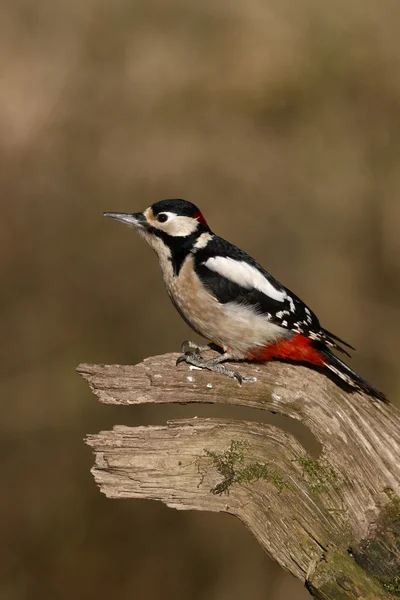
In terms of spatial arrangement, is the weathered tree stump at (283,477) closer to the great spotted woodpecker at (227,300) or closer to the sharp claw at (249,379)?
the sharp claw at (249,379)

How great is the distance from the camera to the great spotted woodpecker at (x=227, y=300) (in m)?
4.18

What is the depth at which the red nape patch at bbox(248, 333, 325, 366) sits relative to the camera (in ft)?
13.5

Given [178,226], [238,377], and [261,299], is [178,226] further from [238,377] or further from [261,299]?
[238,377]

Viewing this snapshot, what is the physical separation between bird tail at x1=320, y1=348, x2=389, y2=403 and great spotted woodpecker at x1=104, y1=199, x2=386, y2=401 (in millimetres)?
21

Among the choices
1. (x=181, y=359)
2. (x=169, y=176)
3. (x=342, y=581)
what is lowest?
(x=342, y=581)

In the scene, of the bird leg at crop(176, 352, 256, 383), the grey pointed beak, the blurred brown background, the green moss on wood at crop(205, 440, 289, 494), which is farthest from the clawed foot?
the blurred brown background

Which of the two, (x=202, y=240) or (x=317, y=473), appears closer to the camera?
(x=317, y=473)

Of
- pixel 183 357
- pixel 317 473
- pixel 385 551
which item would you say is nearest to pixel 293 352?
pixel 183 357

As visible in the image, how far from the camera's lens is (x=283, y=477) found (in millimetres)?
3615

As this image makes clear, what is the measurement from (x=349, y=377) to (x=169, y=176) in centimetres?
385

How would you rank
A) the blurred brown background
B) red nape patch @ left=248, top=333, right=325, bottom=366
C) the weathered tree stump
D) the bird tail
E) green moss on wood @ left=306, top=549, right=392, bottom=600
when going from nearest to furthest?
green moss on wood @ left=306, top=549, right=392, bottom=600
the weathered tree stump
the bird tail
red nape patch @ left=248, top=333, right=325, bottom=366
the blurred brown background

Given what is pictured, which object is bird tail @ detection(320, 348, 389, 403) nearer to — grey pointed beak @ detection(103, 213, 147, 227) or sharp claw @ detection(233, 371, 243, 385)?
sharp claw @ detection(233, 371, 243, 385)

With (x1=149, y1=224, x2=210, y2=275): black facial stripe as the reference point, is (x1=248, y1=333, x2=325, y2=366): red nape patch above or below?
below

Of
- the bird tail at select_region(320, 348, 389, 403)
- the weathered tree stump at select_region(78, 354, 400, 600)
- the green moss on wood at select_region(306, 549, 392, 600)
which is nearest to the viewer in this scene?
the green moss on wood at select_region(306, 549, 392, 600)
